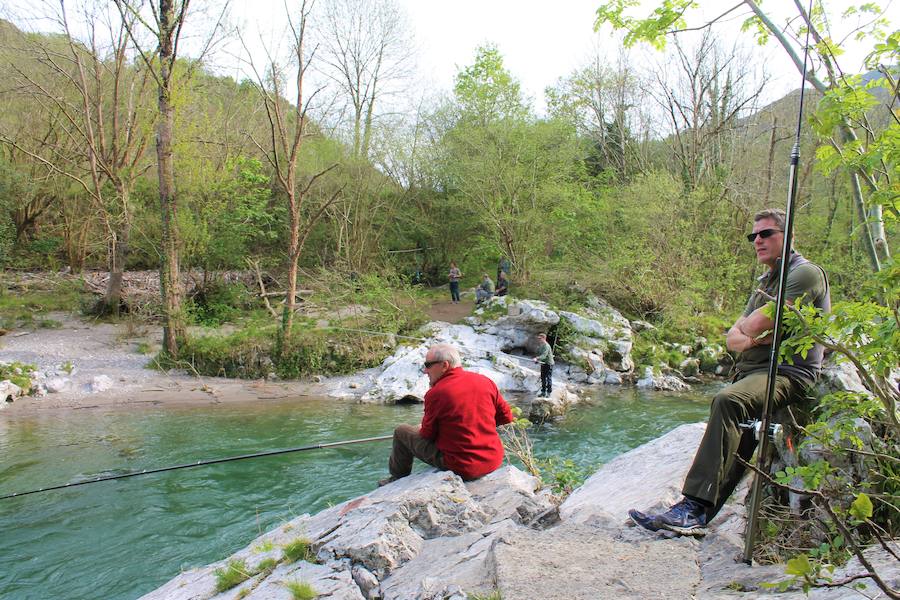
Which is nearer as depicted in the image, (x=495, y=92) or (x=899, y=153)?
(x=899, y=153)

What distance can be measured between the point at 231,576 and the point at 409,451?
1652 millimetres

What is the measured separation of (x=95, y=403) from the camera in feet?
40.9

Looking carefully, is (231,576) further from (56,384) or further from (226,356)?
(226,356)

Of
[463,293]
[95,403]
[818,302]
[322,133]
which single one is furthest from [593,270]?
[818,302]

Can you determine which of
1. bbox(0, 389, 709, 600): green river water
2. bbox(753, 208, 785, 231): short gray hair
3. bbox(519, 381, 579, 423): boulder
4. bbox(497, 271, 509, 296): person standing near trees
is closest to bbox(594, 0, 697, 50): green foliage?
bbox(753, 208, 785, 231): short gray hair

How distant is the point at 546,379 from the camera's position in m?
12.9

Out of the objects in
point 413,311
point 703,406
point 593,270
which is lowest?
point 703,406

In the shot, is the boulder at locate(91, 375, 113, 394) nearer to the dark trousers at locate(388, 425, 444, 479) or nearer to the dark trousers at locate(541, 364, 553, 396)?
the dark trousers at locate(541, 364, 553, 396)

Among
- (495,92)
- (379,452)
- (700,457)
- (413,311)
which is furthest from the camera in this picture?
(495,92)

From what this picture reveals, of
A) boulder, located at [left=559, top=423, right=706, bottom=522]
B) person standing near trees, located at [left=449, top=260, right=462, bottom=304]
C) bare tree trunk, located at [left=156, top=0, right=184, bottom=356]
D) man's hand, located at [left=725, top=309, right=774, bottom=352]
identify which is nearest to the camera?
man's hand, located at [left=725, top=309, right=774, bottom=352]

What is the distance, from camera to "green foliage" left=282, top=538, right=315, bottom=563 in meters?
3.91

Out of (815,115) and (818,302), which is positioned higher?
(815,115)

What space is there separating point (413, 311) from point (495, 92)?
10407mm

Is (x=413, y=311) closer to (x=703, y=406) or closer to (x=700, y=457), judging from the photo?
(x=703, y=406)
